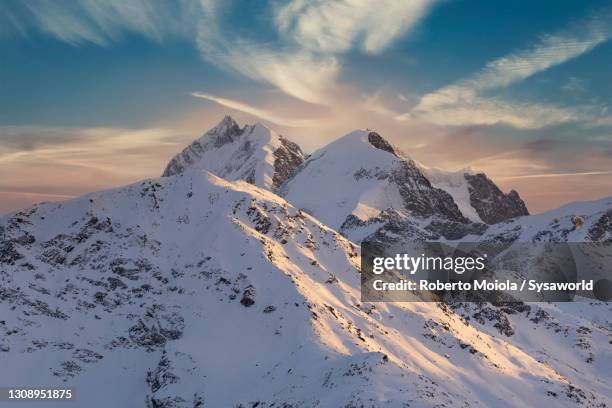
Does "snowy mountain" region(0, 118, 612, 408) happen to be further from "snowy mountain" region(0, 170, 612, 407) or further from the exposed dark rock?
"snowy mountain" region(0, 170, 612, 407)

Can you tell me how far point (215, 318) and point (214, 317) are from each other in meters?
0.35

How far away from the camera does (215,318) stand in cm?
10350

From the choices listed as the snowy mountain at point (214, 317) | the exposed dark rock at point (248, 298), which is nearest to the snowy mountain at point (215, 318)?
the exposed dark rock at point (248, 298)

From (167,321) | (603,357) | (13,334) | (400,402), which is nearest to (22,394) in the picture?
(13,334)

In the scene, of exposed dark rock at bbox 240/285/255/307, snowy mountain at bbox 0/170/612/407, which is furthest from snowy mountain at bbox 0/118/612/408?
snowy mountain at bbox 0/170/612/407

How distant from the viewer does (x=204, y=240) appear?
118875 mm

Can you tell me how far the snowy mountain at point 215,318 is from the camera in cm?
8812

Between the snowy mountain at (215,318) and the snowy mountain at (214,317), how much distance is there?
0.28m

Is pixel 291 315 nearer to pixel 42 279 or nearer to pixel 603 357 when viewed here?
pixel 42 279

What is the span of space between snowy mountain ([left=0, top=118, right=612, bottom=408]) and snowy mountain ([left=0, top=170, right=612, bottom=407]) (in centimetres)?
28

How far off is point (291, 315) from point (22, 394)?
138 ft

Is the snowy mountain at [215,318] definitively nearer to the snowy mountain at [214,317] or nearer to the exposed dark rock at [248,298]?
the exposed dark rock at [248,298]

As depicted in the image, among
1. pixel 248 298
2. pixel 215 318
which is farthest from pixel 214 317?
pixel 248 298

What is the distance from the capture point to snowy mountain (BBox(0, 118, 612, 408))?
8812 cm
